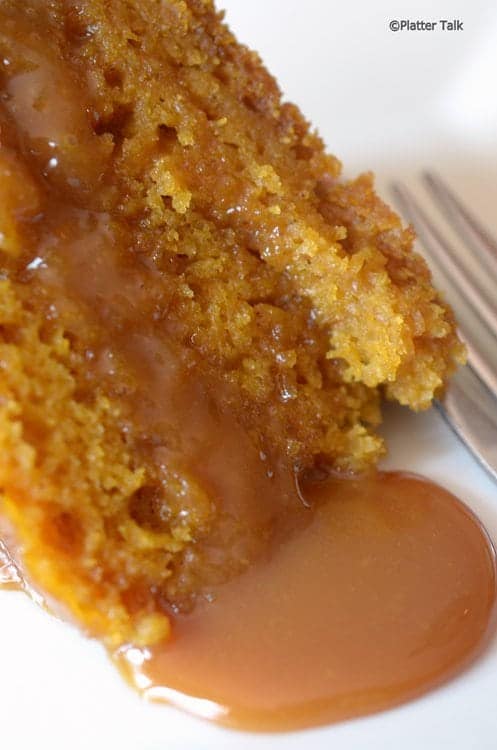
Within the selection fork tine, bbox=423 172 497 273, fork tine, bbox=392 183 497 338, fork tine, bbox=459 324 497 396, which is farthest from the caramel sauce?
fork tine, bbox=423 172 497 273

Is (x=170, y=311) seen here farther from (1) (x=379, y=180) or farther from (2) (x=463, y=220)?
(1) (x=379, y=180)

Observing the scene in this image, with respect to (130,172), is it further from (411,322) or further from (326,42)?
(326,42)

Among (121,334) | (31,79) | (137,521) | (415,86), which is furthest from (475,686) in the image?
(415,86)

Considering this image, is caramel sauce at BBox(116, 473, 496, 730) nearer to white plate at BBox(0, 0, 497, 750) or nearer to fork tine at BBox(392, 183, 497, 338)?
white plate at BBox(0, 0, 497, 750)

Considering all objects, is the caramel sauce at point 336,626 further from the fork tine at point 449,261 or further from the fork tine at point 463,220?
the fork tine at point 463,220

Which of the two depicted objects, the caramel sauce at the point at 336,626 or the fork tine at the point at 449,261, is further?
the fork tine at the point at 449,261

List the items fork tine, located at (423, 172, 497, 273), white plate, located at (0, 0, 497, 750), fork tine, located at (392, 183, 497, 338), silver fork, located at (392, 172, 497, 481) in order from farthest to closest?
fork tine, located at (423, 172, 497, 273) → fork tine, located at (392, 183, 497, 338) → silver fork, located at (392, 172, 497, 481) → white plate, located at (0, 0, 497, 750)

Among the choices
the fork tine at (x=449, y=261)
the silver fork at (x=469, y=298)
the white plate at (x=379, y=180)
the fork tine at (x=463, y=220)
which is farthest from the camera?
the fork tine at (x=463, y=220)

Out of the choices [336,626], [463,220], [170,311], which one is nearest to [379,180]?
[463,220]

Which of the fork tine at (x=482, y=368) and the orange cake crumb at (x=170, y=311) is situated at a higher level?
the orange cake crumb at (x=170, y=311)

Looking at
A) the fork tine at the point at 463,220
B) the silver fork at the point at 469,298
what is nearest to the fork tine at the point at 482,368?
the silver fork at the point at 469,298
